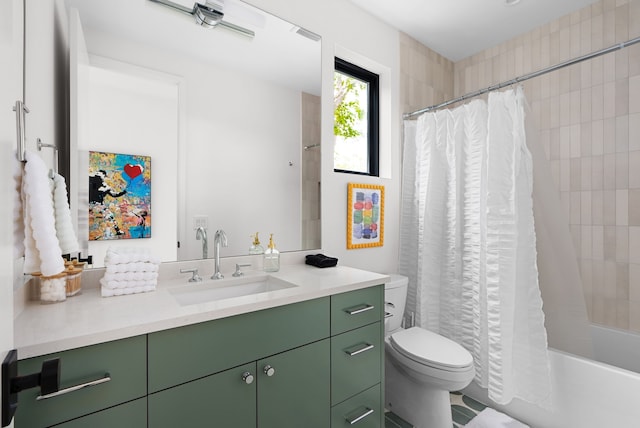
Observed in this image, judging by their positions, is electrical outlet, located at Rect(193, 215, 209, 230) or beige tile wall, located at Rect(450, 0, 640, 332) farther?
beige tile wall, located at Rect(450, 0, 640, 332)

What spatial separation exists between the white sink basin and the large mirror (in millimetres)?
208

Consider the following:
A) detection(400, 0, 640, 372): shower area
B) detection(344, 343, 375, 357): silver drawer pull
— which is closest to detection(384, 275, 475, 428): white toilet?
detection(344, 343, 375, 357): silver drawer pull

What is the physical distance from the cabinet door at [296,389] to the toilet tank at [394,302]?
810 mm

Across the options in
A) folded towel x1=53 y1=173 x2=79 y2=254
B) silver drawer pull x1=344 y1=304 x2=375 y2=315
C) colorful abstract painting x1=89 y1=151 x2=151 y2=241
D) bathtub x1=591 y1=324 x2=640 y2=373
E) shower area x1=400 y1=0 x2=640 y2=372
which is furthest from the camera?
bathtub x1=591 y1=324 x2=640 y2=373

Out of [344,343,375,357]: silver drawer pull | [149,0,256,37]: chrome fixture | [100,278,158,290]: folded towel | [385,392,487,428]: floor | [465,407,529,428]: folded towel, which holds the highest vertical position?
[149,0,256,37]: chrome fixture

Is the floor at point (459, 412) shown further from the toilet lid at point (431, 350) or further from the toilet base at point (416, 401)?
→ the toilet lid at point (431, 350)

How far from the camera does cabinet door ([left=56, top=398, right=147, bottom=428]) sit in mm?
814

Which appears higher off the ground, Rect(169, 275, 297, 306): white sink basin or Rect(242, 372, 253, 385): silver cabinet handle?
Rect(169, 275, 297, 306): white sink basin

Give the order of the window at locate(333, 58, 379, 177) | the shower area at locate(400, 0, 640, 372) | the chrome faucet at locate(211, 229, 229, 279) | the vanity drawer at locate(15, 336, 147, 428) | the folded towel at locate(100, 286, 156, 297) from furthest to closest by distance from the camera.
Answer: the window at locate(333, 58, 379, 177)
the shower area at locate(400, 0, 640, 372)
the chrome faucet at locate(211, 229, 229, 279)
the folded towel at locate(100, 286, 156, 297)
the vanity drawer at locate(15, 336, 147, 428)

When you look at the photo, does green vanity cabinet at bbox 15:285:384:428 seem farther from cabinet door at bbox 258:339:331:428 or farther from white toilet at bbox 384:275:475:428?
white toilet at bbox 384:275:475:428

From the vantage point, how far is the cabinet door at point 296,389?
3.71ft

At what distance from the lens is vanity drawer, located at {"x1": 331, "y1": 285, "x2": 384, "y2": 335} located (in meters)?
1.35

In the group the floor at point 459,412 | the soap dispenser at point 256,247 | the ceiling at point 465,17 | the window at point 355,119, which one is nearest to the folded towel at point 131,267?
the soap dispenser at point 256,247

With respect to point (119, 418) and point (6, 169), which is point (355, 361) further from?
point (6, 169)
